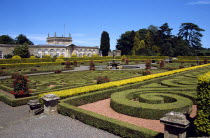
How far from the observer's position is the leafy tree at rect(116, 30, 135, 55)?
66875mm

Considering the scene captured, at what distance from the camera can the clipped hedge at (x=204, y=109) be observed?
4.75 m

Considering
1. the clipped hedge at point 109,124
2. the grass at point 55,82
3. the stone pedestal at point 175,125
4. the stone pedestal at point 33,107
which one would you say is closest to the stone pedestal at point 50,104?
the clipped hedge at point 109,124

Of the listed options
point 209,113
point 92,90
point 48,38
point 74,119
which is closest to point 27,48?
point 48,38

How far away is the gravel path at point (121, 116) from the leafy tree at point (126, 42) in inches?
2248

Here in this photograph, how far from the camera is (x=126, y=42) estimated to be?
6819cm

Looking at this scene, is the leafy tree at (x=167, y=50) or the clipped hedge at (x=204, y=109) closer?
the clipped hedge at (x=204, y=109)

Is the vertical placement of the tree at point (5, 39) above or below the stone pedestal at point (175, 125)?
above

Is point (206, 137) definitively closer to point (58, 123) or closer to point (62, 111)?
point (58, 123)

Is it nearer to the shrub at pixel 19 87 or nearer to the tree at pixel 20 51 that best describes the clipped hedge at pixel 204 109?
the shrub at pixel 19 87

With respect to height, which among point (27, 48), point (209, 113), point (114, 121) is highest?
point (27, 48)

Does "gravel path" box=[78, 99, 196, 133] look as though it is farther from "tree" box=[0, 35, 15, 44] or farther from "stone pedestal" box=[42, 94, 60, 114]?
"tree" box=[0, 35, 15, 44]

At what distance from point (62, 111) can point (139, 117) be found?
3493mm

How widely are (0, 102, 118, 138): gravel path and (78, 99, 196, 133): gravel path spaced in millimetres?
1327

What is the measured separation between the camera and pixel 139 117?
7703 millimetres
